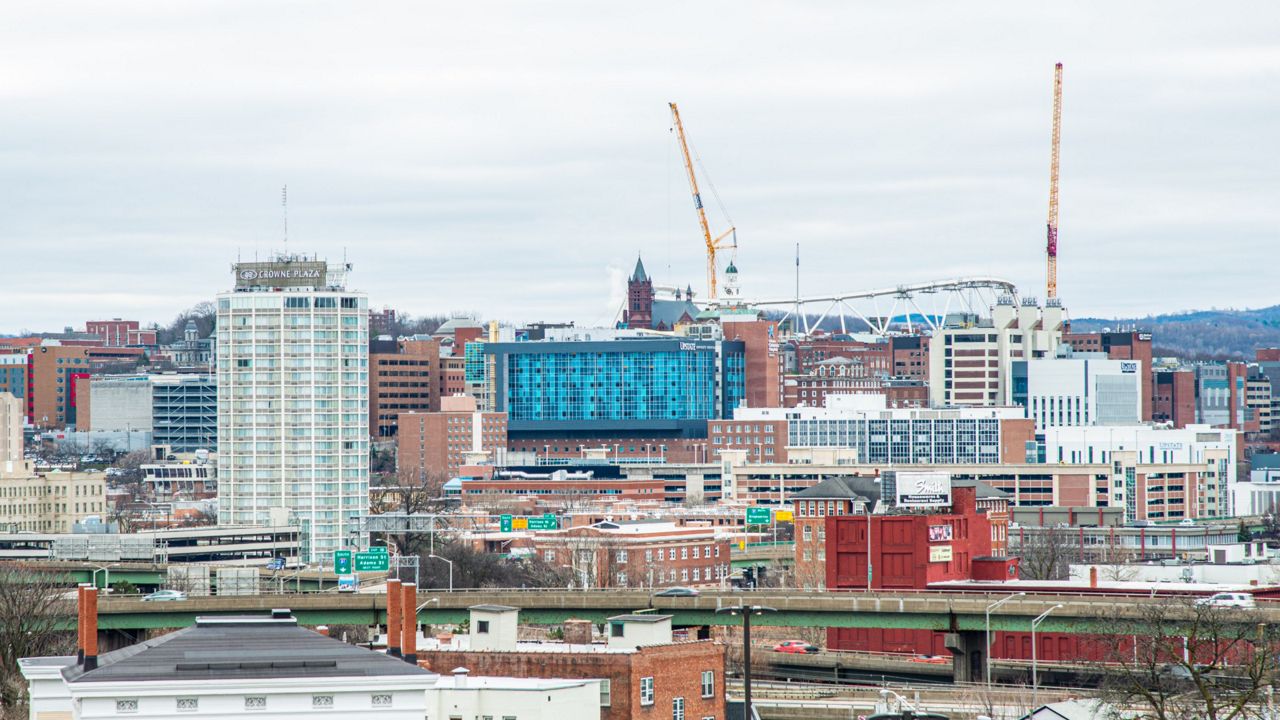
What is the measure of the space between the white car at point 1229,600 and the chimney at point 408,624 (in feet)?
101

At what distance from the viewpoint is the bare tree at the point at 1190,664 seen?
70.2 metres

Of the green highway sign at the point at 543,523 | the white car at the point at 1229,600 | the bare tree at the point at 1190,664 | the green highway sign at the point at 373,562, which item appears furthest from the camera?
the green highway sign at the point at 543,523

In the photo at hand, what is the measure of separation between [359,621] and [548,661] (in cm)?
2613

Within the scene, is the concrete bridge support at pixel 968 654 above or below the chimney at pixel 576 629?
below

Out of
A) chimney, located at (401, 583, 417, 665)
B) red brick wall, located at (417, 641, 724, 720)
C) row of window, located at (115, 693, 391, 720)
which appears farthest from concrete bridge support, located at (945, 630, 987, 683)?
row of window, located at (115, 693, 391, 720)

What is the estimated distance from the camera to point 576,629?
10900 centimetres

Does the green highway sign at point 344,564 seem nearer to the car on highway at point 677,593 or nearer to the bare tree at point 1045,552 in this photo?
the bare tree at point 1045,552

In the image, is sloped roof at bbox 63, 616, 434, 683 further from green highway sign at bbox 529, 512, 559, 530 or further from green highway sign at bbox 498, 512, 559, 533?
green highway sign at bbox 498, 512, 559, 533

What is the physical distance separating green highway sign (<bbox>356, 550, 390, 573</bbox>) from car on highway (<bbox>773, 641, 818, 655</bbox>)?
27667mm

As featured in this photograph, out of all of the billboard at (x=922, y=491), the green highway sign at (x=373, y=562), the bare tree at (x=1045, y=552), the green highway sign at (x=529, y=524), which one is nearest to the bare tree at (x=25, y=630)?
the green highway sign at (x=373, y=562)

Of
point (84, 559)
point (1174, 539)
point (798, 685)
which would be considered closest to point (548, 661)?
point (798, 685)

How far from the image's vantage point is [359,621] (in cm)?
10675

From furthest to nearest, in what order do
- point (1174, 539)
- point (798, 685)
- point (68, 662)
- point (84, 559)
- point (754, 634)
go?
point (1174, 539), point (84, 559), point (754, 634), point (798, 685), point (68, 662)

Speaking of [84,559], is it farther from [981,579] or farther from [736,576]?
[981,579]
